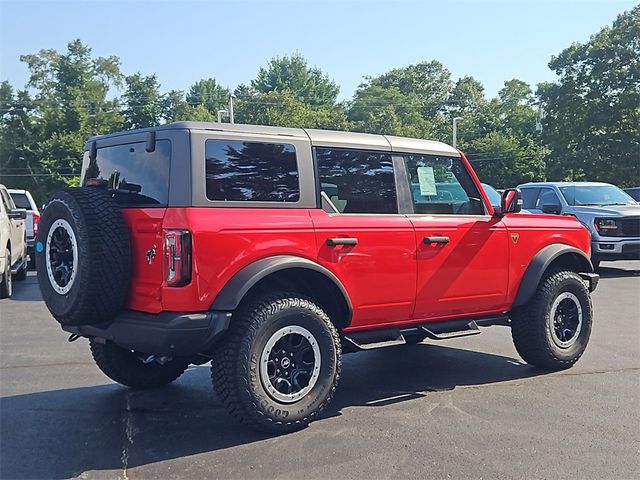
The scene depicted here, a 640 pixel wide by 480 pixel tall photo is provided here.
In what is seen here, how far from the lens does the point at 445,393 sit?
5438mm

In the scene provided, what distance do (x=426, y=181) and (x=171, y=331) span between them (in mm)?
2553

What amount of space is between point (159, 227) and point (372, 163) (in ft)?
6.12

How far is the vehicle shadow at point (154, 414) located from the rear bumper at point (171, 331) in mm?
609

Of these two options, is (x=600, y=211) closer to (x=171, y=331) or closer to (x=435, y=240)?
(x=435, y=240)

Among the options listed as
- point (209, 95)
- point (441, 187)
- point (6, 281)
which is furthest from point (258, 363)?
point (209, 95)

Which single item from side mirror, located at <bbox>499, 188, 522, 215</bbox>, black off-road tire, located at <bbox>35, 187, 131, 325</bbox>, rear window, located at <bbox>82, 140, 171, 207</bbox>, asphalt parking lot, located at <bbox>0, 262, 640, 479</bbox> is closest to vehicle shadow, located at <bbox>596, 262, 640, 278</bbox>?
asphalt parking lot, located at <bbox>0, 262, 640, 479</bbox>

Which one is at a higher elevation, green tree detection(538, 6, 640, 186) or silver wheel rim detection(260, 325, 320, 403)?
green tree detection(538, 6, 640, 186)

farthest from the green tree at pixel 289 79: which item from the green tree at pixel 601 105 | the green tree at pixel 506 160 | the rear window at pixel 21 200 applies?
the rear window at pixel 21 200

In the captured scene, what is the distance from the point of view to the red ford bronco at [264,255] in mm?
4180

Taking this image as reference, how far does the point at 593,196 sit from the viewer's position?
14.3 metres

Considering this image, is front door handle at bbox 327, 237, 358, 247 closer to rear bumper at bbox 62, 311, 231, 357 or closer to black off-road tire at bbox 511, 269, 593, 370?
rear bumper at bbox 62, 311, 231, 357

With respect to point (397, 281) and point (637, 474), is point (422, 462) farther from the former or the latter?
point (397, 281)

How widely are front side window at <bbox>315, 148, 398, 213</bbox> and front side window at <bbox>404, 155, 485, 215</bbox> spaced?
241mm

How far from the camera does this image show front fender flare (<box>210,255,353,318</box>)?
13.8 ft
